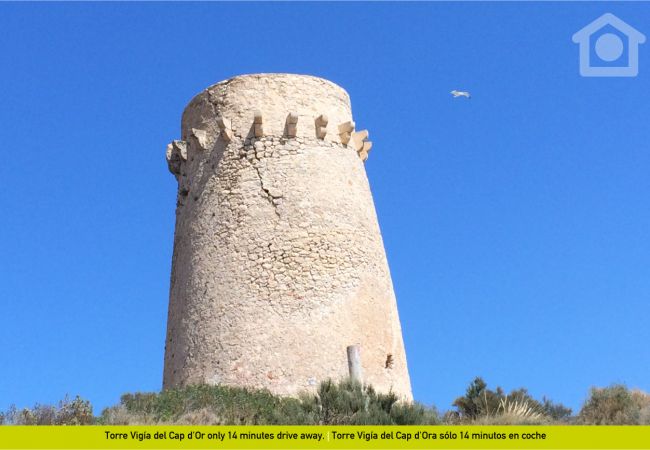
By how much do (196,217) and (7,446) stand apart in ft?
19.7

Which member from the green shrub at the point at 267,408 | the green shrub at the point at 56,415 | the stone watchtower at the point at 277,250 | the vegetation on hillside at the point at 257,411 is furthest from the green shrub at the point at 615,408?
the green shrub at the point at 56,415

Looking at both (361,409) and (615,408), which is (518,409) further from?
(361,409)

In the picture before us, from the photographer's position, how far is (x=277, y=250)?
44.9ft

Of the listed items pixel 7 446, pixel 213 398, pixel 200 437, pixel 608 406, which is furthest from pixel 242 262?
pixel 608 406

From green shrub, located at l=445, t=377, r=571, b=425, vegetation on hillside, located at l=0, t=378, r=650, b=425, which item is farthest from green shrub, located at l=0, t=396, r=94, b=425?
green shrub, located at l=445, t=377, r=571, b=425

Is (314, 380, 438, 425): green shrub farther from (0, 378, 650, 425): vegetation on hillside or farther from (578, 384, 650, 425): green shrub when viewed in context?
(578, 384, 650, 425): green shrub
